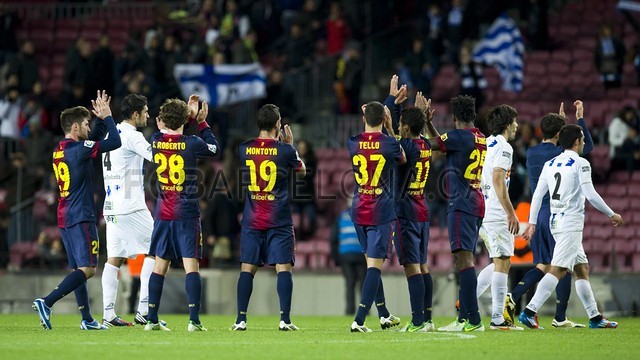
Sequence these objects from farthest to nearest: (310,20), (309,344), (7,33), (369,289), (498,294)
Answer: (7,33) → (310,20) → (498,294) → (369,289) → (309,344)

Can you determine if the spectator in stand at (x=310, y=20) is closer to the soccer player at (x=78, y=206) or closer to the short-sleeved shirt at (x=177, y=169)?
the soccer player at (x=78, y=206)

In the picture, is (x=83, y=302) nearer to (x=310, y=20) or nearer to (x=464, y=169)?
(x=464, y=169)

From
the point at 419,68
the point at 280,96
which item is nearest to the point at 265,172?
the point at 280,96

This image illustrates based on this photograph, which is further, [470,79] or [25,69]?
[25,69]

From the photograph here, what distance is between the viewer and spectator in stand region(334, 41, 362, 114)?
25.5 meters

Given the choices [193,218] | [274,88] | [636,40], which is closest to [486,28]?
[636,40]

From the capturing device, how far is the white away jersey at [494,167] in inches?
559

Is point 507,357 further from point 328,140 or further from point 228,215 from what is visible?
point 328,140

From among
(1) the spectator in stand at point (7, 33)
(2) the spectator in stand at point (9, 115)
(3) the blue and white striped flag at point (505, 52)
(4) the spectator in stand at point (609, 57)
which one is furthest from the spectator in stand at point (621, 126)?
(1) the spectator in stand at point (7, 33)

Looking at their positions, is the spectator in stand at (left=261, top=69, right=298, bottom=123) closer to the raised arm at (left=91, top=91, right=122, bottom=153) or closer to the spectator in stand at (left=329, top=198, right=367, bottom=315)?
the spectator in stand at (left=329, top=198, right=367, bottom=315)

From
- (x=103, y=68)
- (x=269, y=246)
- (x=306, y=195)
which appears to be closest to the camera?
(x=269, y=246)

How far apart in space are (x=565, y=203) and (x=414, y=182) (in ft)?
6.60

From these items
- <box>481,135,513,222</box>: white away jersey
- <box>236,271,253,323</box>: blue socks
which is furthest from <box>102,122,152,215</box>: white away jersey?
<box>481,135,513,222</box>: white away jersey

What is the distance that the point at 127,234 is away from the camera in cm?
1527
